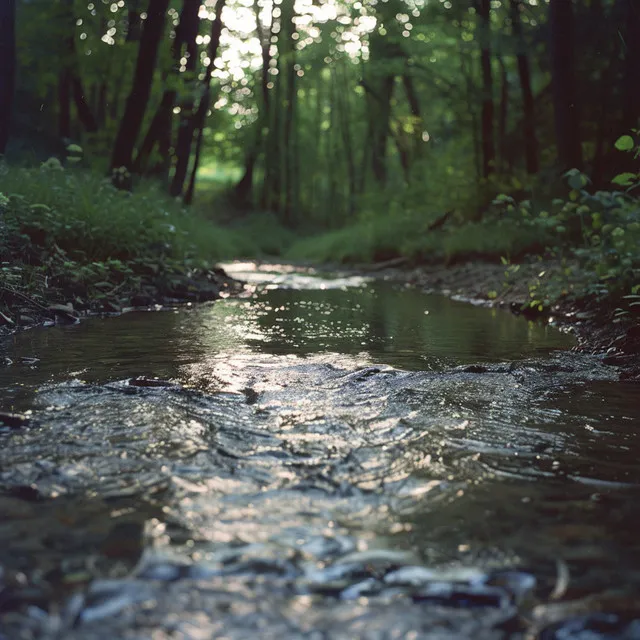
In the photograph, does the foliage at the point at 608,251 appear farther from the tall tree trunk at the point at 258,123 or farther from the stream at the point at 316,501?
the tall tree trunk at the point at 258,123

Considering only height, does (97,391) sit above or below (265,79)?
below

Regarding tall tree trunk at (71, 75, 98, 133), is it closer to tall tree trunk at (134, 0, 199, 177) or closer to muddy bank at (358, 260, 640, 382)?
tall tree trunk at (134, 0, 199, 177)

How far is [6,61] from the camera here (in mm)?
8062

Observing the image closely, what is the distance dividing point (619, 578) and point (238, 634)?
932 millimetres

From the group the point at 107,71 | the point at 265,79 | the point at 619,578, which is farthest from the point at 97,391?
the point at 265,79

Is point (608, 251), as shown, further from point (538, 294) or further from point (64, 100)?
point (64, 100)

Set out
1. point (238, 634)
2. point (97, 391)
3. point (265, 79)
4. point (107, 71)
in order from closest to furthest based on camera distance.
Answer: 1. point (238, 634)
2. point (97, 391)
3. point (107, 71)
4. point (265, 79)

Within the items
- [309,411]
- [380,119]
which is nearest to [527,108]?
[380,119]

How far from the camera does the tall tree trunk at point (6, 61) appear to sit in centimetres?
789

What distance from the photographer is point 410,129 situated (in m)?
25.5

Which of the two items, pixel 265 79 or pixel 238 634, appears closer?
pixel 238 634

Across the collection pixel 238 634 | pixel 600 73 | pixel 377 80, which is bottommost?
pixel 238 634

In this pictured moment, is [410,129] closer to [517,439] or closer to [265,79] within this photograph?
[265,79]

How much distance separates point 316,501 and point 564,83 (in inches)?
347
